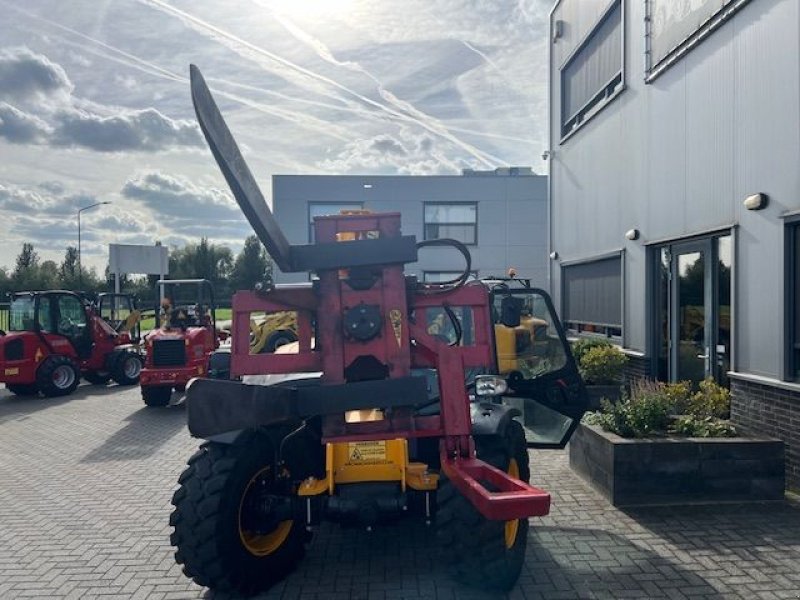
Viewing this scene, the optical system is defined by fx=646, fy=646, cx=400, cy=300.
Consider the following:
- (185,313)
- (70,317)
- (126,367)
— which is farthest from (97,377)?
(185,313)

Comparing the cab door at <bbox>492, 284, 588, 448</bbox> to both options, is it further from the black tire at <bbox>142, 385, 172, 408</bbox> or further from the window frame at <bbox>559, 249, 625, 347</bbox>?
the black tire at <bbox>142, 385, 172, 408</bbox>

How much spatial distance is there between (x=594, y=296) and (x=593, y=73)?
4.17 m

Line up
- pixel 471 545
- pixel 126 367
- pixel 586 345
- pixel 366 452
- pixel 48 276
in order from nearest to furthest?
pixel 471 545
pixel 366 452
pixel 586 345
pixel 126 367
pixel 48 276

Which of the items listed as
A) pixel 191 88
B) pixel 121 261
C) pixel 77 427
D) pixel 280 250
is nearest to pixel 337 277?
pixel 280 250

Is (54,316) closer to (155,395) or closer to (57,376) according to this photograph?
(57,376)

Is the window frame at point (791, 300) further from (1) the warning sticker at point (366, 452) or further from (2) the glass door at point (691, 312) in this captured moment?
(1) the warning sticker at point (366, 452)

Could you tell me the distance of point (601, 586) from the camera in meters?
4.21

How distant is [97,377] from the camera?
15398mm

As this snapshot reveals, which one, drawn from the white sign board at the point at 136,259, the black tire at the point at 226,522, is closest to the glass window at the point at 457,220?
the white sign board at the point at 136,259

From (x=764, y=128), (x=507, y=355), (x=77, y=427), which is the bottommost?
(x=77, y=427)

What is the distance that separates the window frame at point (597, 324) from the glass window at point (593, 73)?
2644 millimetres

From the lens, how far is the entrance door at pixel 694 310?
7508 millimetres

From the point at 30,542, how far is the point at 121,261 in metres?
21.3

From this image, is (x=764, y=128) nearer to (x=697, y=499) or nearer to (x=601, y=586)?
(x=697, y=499)
